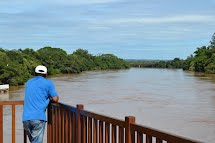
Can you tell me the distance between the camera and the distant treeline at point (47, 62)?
155 ft

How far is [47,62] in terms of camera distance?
7525cm

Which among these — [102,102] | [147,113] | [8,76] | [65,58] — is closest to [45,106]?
[147,113]

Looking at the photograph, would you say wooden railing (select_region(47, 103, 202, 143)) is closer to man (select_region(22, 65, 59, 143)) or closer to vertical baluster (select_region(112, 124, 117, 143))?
vertical baluster (select_region(112, 124, 117, 143))

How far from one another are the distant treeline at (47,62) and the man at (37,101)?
41548 millimetres

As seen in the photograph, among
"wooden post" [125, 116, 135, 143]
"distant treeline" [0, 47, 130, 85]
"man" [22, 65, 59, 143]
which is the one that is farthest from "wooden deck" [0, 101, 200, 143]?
"distant treeline" [0, 47, 130, 85]

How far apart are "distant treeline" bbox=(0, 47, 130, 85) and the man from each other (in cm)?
4155

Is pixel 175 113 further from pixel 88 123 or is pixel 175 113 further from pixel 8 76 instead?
pixel 8 76

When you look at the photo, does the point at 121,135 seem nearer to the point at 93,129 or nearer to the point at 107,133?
the point at 107,133

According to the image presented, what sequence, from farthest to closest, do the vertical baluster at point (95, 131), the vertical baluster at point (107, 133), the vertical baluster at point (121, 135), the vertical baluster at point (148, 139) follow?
1. the vertical baluster at point (95, 131)
2. the vertical baluster at point (107, 133)
3. the vertical baluster at point (121, 135)
4. the vertical baluster at point (148, 139)

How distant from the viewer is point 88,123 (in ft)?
14.1

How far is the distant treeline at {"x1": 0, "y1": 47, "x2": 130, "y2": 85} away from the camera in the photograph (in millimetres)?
47094

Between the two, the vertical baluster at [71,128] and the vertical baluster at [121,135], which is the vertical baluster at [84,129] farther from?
the vertical baluster at [121,135]

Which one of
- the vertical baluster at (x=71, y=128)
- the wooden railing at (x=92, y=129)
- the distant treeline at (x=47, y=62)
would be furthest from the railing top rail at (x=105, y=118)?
the distant treeline at (x=47, y=62)

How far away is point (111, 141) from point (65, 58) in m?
81.3
